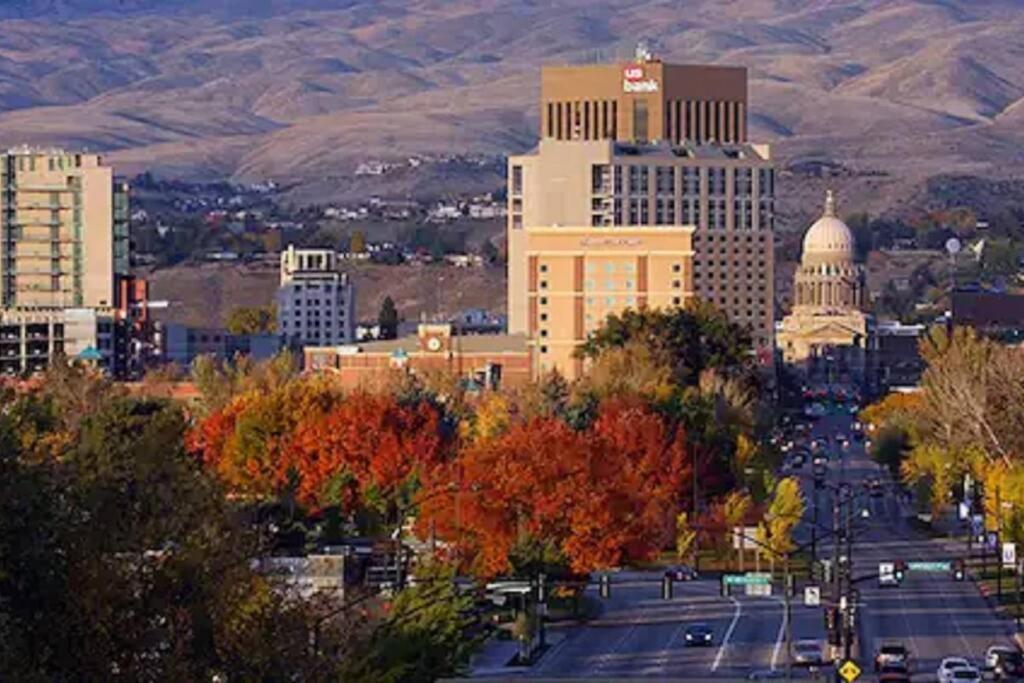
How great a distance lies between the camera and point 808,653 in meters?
80.8

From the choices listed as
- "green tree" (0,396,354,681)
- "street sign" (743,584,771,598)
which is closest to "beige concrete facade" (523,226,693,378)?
"street sign" (743,584,771,598)

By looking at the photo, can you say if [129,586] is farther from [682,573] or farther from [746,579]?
[682,573]

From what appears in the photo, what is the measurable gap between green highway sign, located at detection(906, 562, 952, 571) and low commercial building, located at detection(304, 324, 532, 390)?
73.5 m

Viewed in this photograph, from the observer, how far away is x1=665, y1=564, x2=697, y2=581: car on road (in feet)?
337

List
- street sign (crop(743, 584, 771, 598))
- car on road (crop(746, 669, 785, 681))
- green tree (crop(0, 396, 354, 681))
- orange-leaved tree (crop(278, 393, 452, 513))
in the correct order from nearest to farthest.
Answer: green tree (crop(0, 396, 354, 681))
car on road (crop(746, 669, 785, 681))
street sign (crop(743, 584, 771, 598))
orange-leaved tree (crop(278, 393, 452, 513))

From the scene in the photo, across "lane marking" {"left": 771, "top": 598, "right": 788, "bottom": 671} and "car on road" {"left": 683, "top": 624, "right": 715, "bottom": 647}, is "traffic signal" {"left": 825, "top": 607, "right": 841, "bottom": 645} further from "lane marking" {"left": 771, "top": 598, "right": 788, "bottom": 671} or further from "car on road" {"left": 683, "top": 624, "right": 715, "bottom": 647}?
"car on road" {"left": 683, "top": 624, "right": 715, "bottom": 647}

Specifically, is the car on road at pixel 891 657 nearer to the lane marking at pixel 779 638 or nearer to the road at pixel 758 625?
the road at pixel 758 625

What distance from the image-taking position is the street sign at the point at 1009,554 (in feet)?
336

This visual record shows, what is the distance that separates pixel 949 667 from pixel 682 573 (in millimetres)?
28979

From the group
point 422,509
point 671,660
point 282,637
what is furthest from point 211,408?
point 282,637

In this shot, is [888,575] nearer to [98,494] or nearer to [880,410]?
[98,494]

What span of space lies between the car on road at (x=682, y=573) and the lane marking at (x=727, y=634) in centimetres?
233

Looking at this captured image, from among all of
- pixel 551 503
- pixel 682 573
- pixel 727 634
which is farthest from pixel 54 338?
pixel 727 634

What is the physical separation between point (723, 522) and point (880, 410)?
79.5 m
